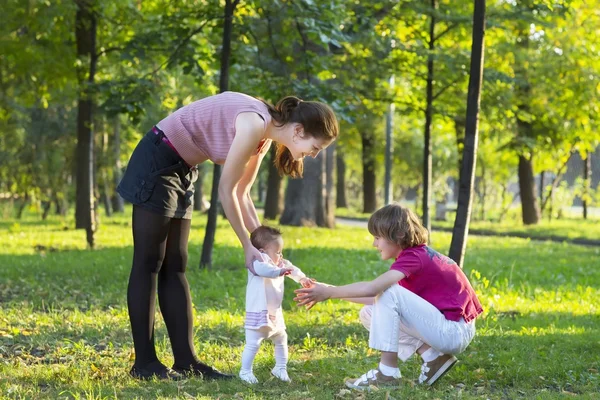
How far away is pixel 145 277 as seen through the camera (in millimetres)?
4875

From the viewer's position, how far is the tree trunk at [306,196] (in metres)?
20.0

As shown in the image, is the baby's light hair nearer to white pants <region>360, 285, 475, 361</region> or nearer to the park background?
white pants <region>360, 285, 475, 361</region>

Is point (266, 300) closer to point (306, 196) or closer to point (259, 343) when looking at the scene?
point (259, 343)

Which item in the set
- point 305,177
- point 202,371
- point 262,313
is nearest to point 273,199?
point 305,177

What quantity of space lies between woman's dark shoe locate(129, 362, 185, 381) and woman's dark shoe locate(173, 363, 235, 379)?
90mm

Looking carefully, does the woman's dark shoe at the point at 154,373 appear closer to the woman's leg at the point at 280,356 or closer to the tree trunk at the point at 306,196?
the woman's leg at the point at 280,356

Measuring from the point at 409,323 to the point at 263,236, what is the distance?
0.98m

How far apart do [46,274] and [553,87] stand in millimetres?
14387

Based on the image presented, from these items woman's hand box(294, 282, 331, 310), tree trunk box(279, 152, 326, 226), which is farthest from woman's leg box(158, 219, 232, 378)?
tree trunk box(279, 152, 326, 226)

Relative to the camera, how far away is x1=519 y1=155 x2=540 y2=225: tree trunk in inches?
969

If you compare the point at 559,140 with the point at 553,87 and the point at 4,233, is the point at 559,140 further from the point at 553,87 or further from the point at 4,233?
the point at 4,233

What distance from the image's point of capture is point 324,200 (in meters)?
20.6

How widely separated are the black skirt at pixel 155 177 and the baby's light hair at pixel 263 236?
0.49 meters

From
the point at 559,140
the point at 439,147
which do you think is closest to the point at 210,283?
the point at 559,140
